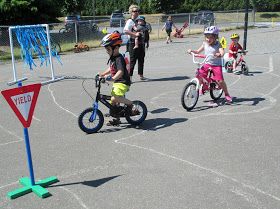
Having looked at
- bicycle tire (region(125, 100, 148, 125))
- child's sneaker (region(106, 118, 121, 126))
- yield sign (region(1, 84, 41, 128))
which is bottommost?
child's sneaker (region(106, 118, 121, 126))

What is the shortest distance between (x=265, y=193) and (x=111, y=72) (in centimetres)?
351

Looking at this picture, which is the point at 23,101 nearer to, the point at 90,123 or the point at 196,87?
the point at 90,123

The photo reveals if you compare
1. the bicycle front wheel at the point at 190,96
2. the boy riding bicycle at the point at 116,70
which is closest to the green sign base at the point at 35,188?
the boy riding bicycle at the point at 116,70

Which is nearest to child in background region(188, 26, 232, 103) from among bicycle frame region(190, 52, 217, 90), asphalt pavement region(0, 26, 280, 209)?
bicycle frame region(190, 52, 217, 90)

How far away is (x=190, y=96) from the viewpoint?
27.1 feet

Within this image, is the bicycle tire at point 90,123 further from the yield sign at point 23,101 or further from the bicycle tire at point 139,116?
the yield sign at point 23,101

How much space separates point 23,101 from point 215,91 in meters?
5.41

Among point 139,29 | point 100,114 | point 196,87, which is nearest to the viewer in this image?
point 100,114

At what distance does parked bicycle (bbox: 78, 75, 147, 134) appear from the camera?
22.3 ft

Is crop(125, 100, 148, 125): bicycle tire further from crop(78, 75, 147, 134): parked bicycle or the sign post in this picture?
the sign post

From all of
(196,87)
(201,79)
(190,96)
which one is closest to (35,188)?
(190,96)

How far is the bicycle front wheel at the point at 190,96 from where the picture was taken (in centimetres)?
812

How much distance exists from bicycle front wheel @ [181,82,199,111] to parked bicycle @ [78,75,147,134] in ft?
3.98

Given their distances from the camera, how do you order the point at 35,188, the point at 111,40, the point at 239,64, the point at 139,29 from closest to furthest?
the point at 35,188 → the point at 111,40 → the point at 139,29 → the point at 239,64
